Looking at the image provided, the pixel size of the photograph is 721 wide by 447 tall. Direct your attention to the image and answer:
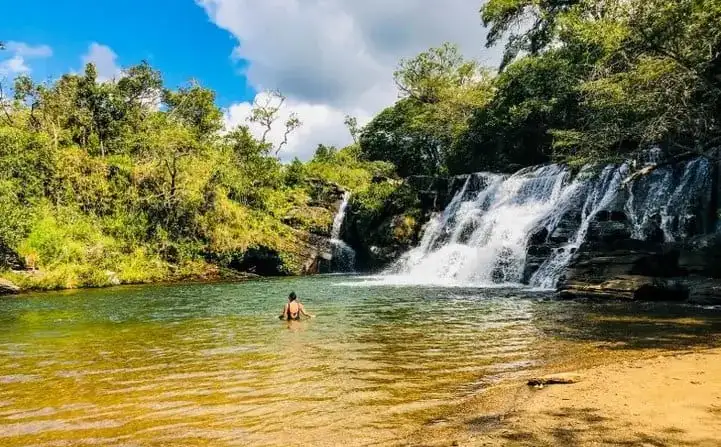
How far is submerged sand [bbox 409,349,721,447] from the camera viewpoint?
4.60 metres

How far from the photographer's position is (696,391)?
581 centimetres

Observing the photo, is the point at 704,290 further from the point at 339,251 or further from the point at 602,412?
the point at 339,251

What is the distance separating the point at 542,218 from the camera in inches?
A: 987

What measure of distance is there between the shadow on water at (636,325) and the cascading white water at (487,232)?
9127 millimetres

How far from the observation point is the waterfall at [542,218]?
19.8 m

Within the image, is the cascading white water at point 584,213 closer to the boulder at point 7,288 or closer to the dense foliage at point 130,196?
the dense foliage at point 130,196

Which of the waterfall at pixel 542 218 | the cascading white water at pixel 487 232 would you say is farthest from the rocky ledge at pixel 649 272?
the cascading white water at pixel 487 232

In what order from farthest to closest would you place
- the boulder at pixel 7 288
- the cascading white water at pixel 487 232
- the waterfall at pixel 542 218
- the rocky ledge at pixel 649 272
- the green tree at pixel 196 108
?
the green tree at pixel 196 108 → the cascading white water at pixel 487 232 → the boulder at pixel 7 288 → the waterfall at pixel 542 218 → the rocky ledge at pixel 649 272

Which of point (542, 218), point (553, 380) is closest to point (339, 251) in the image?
point (542, 218)

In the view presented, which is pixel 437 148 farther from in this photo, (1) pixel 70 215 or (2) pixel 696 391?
(2) pixel 696 391

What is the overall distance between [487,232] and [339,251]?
609 inches

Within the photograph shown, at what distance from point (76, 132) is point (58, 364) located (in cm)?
3269

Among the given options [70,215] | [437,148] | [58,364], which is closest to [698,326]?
[58,364]

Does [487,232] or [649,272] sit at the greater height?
[487,232]
